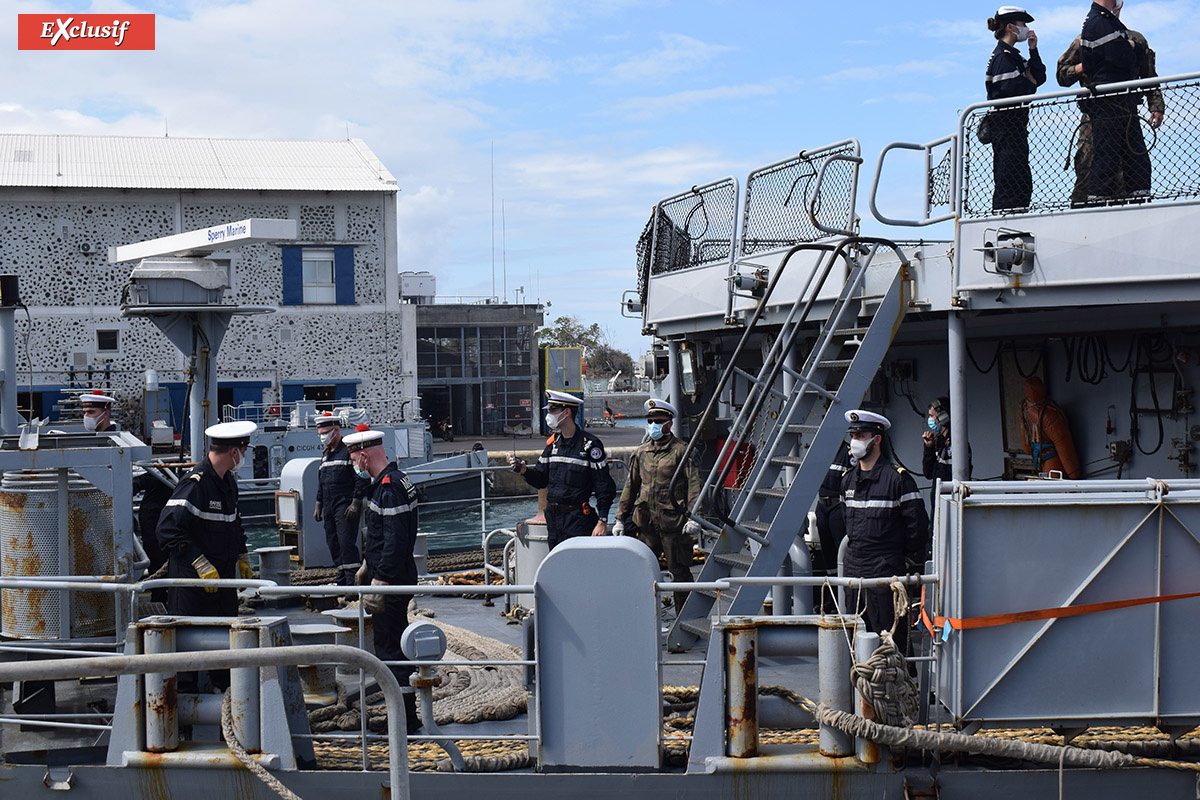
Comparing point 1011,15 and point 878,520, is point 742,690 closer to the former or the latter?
point 878,520

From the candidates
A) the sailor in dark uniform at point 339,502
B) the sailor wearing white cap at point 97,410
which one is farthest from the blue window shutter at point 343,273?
the sailor in dark uniform at point 339,502

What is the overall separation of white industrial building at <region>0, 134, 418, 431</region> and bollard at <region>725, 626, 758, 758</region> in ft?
106

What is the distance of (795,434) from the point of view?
7402 mm

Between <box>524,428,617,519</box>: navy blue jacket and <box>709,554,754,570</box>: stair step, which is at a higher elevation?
<box>524,428,617,519</box>: navy blue jacket

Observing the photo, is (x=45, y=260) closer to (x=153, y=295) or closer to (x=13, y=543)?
(x=153, y=295)

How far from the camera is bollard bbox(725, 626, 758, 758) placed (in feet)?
15.0

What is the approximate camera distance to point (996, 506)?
15.1 ft

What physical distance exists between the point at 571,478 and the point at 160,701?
12.4 ft

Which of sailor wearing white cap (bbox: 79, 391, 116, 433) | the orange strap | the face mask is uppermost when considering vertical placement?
sailor wearing white cap (bbox: 79, 391, 116, 433)

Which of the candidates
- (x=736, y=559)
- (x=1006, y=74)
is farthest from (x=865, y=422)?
(x=1006, y=74)

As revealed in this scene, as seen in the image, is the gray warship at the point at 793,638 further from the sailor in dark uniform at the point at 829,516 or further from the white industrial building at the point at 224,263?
the white industrial building at the point at 224,263

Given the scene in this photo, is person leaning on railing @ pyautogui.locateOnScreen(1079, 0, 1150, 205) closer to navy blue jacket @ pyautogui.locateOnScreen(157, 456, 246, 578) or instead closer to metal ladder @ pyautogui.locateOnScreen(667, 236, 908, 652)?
metal ladder @ pyautogui.locateOnScreen(667, 236, 908, 652)

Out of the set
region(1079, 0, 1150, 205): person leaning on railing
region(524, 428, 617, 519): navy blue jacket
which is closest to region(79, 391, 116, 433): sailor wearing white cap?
region(524, 428, 617, 519): navy blue jacket

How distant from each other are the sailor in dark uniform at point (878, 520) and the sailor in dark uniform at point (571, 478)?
7.68 ft
